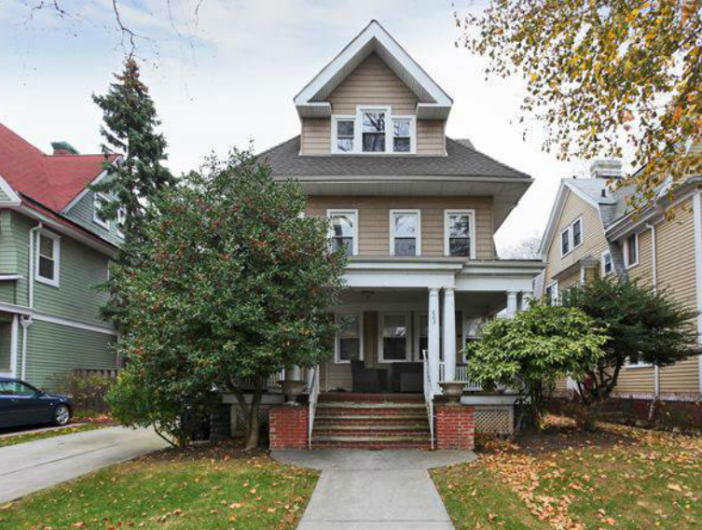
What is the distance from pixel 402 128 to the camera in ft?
52.2

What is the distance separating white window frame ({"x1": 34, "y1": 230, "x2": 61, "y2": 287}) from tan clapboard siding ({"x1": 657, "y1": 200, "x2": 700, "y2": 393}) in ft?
56.3

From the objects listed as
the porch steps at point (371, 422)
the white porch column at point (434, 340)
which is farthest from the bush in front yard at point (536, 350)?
the porch steps at point (371, 422)

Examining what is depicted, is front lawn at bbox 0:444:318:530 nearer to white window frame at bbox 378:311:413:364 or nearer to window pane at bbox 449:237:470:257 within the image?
white window frame at bbox 378:311:413:364

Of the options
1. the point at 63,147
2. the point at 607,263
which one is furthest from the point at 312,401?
the point at 63,147

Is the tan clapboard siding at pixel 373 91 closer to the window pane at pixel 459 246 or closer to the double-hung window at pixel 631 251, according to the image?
the window pane at pixel 459 246

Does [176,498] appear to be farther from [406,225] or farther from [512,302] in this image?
[406,225]

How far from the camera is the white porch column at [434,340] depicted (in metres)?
12.1

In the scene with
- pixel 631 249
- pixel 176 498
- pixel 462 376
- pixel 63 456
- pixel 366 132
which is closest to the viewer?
pixel 176 498

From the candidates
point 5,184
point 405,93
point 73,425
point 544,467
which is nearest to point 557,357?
point 544,467

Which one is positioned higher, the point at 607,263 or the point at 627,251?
the point at 627,251

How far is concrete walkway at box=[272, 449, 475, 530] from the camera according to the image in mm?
6707

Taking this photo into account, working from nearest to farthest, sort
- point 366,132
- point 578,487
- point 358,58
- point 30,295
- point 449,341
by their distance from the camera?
point 578,487, point 449,341, point 358,58, point 366,132, point 30,295

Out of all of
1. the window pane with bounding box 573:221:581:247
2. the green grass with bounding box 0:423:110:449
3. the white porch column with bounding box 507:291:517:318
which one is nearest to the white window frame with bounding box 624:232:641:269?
the window pane with bounding box 573:221:581:247

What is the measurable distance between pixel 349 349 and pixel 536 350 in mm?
6707
